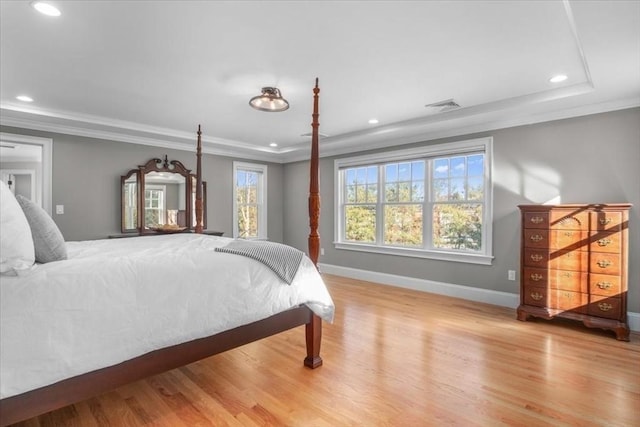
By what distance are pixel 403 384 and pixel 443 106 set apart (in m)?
2.86

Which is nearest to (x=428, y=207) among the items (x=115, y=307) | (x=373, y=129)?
(x=373, y=129)

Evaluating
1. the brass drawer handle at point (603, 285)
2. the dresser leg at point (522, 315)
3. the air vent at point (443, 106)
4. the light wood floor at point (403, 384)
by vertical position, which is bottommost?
the light wood floor at point (403, 384)

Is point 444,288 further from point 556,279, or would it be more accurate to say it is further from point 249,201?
point 249,201

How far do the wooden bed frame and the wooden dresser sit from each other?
2413 millimetres

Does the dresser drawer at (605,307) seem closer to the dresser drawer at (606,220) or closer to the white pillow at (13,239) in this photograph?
the dresser drawer at (606,220)

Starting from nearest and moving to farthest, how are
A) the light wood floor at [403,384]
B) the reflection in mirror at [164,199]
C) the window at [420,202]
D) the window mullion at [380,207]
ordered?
the light wood floor at [403,384] < the window at [420,202] < the reflection in mirror at [164,199] < the window mullion at [380,207]

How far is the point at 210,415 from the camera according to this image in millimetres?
1867

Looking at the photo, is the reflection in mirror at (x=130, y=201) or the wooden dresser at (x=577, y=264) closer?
the wooden dresser at (x=577, y=264)

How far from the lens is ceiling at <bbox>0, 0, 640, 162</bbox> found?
196 centimetres

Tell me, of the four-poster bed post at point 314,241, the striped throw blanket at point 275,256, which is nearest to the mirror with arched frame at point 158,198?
the striped throw blanket at point 275,256

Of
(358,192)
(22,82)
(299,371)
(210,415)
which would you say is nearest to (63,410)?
(210,415)

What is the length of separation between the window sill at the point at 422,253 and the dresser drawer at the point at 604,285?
3.56 feet

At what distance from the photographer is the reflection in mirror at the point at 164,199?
4.92 metres

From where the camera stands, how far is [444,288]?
4.53 meters
